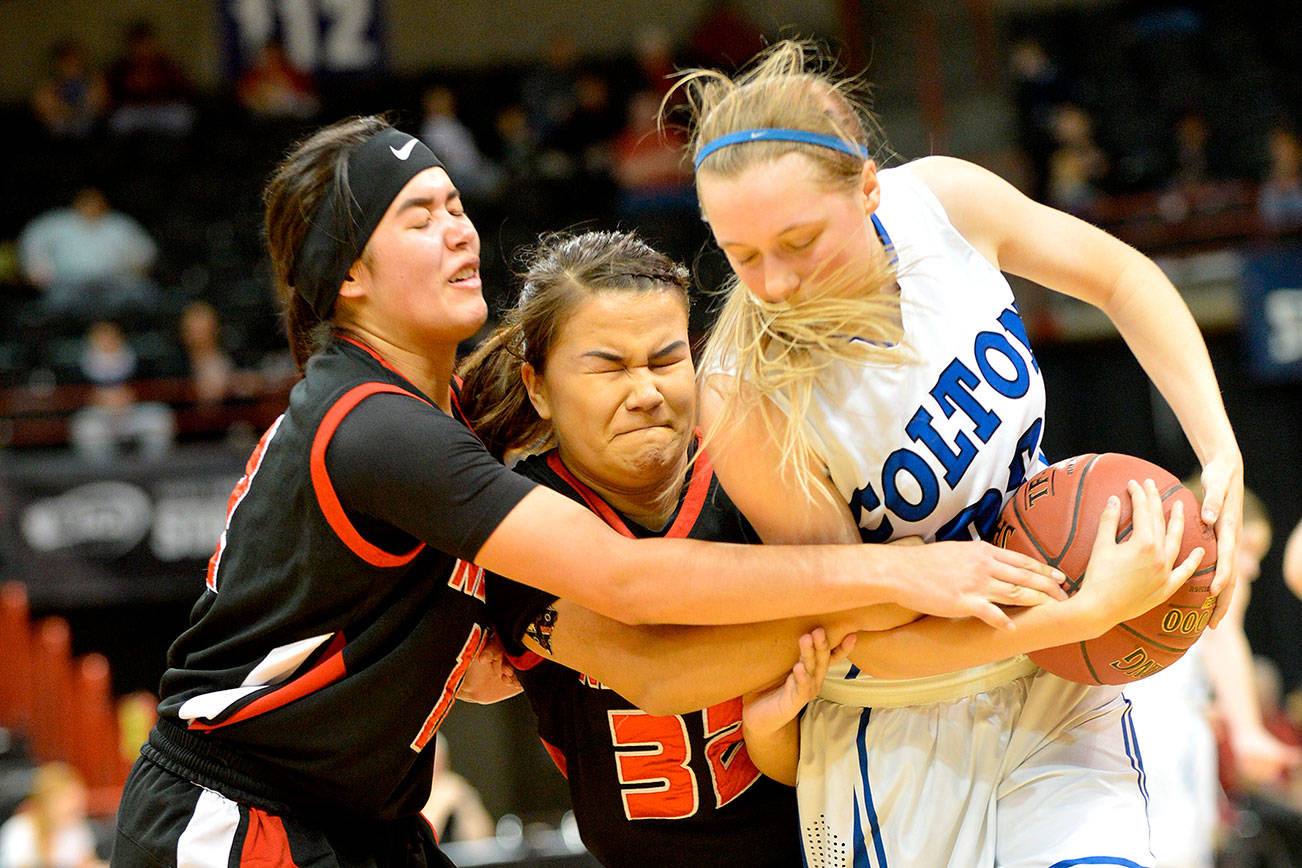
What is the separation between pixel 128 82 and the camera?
1271 cm

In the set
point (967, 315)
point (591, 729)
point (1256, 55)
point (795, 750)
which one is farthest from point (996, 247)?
point (1256, 55)

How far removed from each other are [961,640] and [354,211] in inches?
56.7

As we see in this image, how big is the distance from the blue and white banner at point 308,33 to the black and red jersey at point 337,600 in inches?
444

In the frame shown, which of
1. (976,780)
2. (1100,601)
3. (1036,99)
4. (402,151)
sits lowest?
(976,780)

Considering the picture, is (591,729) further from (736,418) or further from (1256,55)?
Answer: (1256,55)

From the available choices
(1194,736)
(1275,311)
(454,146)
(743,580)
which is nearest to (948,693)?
(743,580)

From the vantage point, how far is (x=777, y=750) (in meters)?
2.81

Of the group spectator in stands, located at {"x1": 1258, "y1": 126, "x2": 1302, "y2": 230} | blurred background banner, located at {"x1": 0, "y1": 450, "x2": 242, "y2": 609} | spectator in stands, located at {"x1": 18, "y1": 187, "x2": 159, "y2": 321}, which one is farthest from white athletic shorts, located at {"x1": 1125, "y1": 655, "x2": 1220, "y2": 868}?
spectator in stands, located at {"x1": 18, "y1": 187, "x2": 159, "y2": 321}

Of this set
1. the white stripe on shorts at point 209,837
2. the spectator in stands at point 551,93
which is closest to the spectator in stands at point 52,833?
the white stripe on shorts at point 209,837

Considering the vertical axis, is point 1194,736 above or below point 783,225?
below

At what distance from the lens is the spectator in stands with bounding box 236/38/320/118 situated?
12.3 m

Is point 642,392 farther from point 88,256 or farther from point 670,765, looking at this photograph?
point 88,256

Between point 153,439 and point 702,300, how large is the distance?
12.5ft

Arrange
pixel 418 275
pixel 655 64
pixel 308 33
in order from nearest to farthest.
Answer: pixel 418 275 → pixel 655 64 → pixel 308 33
